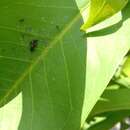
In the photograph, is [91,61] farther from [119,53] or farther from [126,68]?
[126,68]

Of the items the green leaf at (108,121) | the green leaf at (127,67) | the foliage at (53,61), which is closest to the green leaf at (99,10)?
the foliage at (53,61)

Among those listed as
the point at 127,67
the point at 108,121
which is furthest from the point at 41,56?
the point at 108,121

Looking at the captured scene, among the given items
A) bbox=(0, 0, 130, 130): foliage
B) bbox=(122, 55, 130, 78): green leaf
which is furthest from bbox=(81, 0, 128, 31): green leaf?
bbox=(122, 55, 130, 78): green leaf

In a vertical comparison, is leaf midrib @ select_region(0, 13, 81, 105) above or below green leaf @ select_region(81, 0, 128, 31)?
below

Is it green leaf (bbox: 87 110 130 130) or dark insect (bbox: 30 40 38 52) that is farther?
green leaf (bbox: 87 110 130 130)

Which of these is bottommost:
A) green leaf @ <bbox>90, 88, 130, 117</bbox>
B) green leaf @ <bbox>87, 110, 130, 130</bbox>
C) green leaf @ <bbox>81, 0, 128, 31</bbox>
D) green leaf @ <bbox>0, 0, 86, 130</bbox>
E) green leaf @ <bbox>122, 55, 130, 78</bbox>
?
green leaf @ <bbox>87, 110, 130, 130</bbox>

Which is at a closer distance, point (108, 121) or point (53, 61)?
point (53, 61)

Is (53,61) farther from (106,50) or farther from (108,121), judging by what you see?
(108,121)

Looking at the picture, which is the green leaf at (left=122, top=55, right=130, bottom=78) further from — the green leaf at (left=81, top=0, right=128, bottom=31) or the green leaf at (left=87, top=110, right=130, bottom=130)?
the green leaf at (left=81, top=0, right=128, bottom=31)

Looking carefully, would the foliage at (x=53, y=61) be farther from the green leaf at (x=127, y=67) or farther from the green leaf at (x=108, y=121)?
the green leaf at (x=108, y=121)
